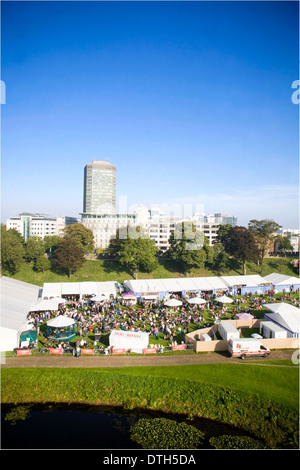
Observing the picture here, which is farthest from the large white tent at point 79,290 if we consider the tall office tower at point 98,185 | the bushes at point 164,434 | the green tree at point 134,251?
the tall office tower at point 98,185

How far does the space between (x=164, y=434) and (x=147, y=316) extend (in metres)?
13.7

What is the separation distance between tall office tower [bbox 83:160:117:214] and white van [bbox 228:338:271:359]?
119 meters

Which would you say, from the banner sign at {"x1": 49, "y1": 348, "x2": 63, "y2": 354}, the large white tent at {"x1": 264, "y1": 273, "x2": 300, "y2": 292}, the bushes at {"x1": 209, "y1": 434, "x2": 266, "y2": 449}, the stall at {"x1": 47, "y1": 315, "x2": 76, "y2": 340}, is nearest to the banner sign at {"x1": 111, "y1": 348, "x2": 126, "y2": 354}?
the banner sign at {"x1": 49, "y1": 348, "x2": 63, "y2": 354}

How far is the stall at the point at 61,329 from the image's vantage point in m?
21.4

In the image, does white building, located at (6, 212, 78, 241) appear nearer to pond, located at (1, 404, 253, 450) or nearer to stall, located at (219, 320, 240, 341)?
stall, located at (219, 320, 240, 341)

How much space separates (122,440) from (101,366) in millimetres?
5274

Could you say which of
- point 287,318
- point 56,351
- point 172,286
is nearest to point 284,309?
point 287,318

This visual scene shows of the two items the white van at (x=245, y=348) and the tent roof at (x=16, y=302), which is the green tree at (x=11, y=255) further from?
the white van at (x=245, y=348)

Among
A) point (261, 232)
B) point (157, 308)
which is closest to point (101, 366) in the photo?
point (157, 308)

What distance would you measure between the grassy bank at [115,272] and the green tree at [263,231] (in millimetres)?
2511

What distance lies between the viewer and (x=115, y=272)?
42.1 metres

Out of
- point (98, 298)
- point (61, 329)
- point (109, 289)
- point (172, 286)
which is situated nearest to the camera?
point (61, 329)

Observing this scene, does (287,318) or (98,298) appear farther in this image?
(98,298)

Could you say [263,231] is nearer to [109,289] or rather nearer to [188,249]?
[188,249]
